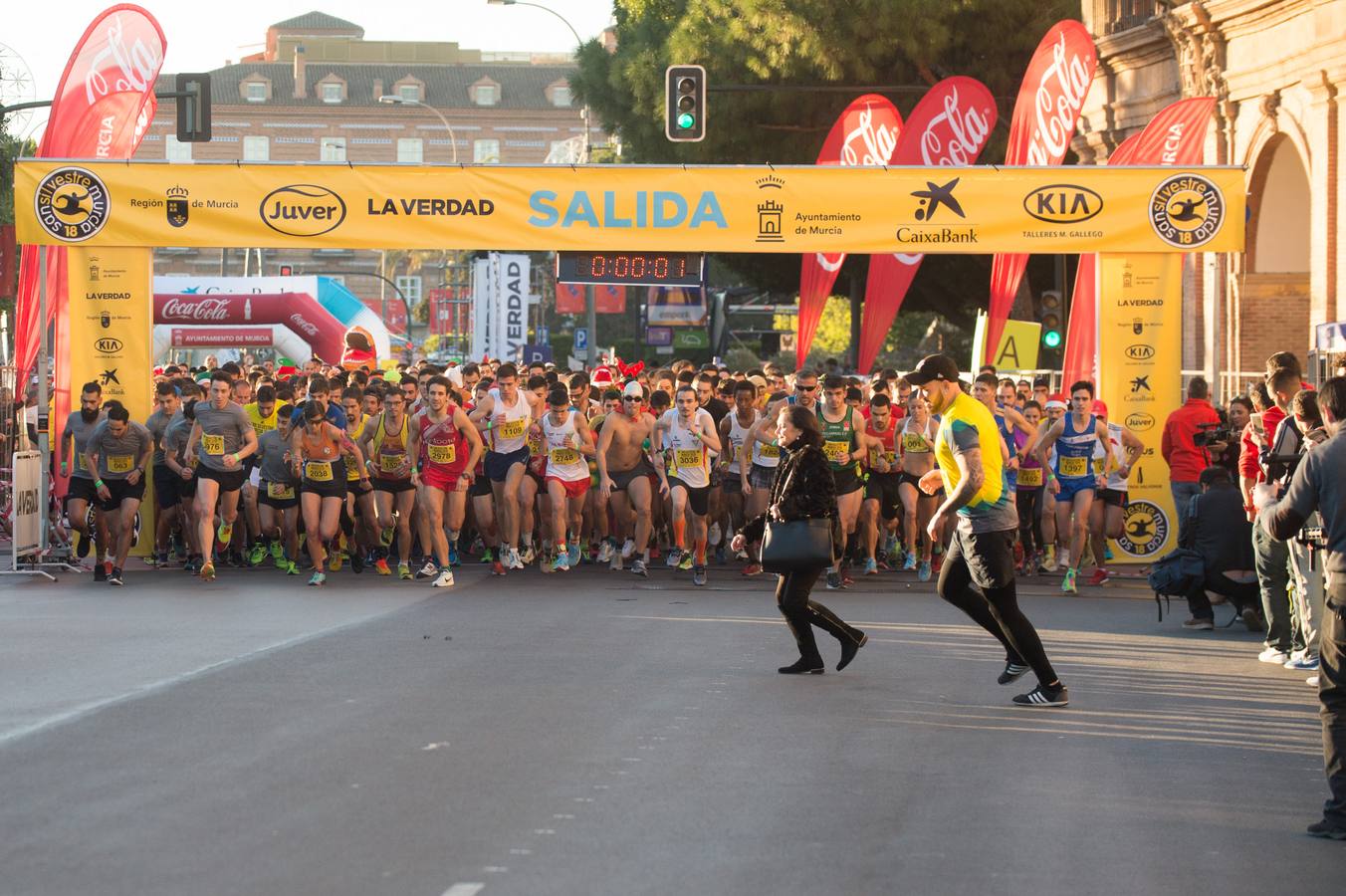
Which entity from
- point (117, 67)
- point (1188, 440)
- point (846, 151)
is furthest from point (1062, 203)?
point (117, 67)

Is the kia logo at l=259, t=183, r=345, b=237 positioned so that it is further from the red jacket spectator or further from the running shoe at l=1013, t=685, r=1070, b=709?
the running shoe at l=1013, t=685, r=1070, b=709

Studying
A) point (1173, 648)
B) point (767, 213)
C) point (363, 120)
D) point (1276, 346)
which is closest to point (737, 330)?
point (363, 120)

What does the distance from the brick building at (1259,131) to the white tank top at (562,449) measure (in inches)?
357

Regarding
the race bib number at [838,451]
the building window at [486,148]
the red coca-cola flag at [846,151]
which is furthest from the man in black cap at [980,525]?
the building window at [486,148]

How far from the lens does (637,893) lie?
5781mm

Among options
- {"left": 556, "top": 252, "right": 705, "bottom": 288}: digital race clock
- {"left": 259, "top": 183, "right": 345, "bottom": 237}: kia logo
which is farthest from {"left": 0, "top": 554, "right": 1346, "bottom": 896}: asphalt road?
{"left": 556, "top": 252, "right": 705, "bottom": 288}: digital race clock

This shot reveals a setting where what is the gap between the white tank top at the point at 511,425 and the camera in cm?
1698

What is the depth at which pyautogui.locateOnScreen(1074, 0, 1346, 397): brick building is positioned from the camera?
22234 millimetres

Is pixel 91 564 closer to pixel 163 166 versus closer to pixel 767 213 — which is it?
pixel 163 166

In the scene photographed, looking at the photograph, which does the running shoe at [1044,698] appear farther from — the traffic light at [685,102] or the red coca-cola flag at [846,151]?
the traffic light at [685,102]

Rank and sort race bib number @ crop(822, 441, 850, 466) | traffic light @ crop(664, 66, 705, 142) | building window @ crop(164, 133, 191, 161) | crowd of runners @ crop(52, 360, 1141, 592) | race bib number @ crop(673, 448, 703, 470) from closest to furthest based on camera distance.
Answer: race bib number @ crop(822, 441, 850, 466) < crowd of runners @ crop(52, 360, 1141, 592) < race bib number @ crop(673, 448, 703, 470) < traffic light @ crop(664, 66, 705, 142) < building window @ crop(164, 133, 191, 161)

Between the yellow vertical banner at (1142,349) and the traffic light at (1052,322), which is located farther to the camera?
the traffic light at (1052,322)

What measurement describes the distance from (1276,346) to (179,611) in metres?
17.3

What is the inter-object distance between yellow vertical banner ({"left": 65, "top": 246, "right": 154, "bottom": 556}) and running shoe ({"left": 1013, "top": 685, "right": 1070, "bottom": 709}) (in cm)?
1034
